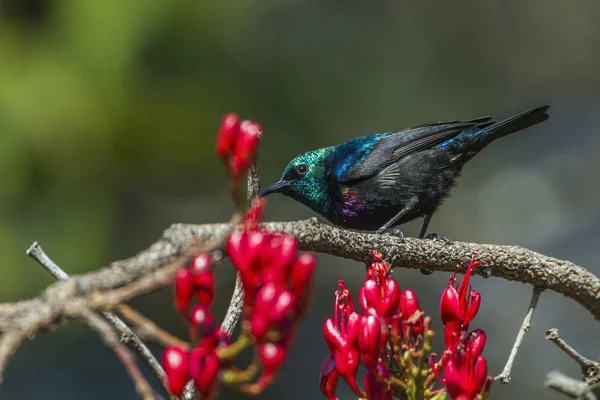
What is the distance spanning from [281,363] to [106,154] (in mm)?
3213

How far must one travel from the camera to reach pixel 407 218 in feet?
11.5

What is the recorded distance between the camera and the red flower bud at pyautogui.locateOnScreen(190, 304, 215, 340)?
44.8 inches

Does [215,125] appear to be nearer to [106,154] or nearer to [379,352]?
[106,154]

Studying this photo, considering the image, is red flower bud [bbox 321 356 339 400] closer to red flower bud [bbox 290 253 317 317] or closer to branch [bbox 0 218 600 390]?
branch [bbox 0 218 600 390]

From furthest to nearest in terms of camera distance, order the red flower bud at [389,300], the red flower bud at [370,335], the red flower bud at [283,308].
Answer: the red flower bud at [389,300] → the red flower bud at [370,335] → the red flower bud at [283,308]

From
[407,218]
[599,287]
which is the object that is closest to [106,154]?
[407,218]

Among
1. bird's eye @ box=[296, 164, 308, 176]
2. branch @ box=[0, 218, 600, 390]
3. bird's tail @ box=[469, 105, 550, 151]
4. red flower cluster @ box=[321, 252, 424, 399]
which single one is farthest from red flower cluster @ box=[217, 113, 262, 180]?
bird's tail @ box=[469, 105, 550, 151]

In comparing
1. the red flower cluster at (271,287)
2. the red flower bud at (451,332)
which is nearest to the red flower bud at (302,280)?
the red flower cluster at (271,287)

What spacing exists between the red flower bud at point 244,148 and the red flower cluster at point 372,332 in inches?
18.5

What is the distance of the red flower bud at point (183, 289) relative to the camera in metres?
1.10

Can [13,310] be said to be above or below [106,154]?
below

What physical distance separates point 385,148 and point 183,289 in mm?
2713

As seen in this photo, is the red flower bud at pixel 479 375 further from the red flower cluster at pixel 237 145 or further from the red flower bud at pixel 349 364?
the red flower cluster at pixel 237 145

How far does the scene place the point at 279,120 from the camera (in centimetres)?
532
